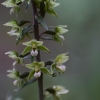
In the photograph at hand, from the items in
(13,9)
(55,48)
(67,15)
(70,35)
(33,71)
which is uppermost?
(13,9)

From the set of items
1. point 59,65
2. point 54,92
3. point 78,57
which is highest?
point 59,65

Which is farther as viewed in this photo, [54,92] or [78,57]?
[78,57]

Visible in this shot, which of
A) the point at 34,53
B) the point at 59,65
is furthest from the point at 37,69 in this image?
the point at 59,65

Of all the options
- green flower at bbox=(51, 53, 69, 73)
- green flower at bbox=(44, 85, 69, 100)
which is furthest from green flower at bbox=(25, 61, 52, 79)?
green flower at bbox=(44, 85, 69, 100)

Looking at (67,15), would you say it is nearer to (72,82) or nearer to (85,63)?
(85,63)

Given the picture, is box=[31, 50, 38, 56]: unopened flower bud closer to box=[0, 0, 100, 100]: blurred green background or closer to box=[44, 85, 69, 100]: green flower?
box=[44, 85, 69, 100]: green flower

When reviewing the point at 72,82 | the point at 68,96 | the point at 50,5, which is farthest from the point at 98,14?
the point at 50,5

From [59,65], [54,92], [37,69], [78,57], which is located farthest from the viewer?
[78,57]

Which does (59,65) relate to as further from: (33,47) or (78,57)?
(78,57)

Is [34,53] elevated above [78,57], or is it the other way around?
[34,53]
